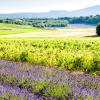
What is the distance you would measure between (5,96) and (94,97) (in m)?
1.74

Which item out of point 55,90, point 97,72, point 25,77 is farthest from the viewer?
point 97,72

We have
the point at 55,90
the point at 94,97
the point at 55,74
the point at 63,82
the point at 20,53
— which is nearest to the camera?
the point at 94,97

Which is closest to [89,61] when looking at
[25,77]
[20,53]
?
[20,53]

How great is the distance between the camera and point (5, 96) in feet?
22.4

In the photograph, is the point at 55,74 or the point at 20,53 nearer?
the point at 55,74

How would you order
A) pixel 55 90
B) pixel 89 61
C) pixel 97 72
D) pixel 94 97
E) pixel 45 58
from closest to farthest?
pixel 94 97 < pixel 55 90 < pixel 97 72 < pixel 89 61 < pixel 45 58

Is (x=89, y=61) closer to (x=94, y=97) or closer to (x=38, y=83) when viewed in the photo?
(x=38, y=83)

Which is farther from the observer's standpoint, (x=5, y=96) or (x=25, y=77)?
(x=25, y=77)

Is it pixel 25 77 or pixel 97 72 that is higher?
pixel 25 77

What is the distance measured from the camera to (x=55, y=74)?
32.4 feet

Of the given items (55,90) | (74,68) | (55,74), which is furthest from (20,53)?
(55,90)

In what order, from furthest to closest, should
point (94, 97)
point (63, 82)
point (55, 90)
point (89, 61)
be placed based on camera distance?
point (89, 61) < point (63, 82) < point (55, 90) < point (94, 97)

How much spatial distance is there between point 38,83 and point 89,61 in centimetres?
706

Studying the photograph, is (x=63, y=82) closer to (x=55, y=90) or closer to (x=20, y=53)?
(x=55, y=90)
